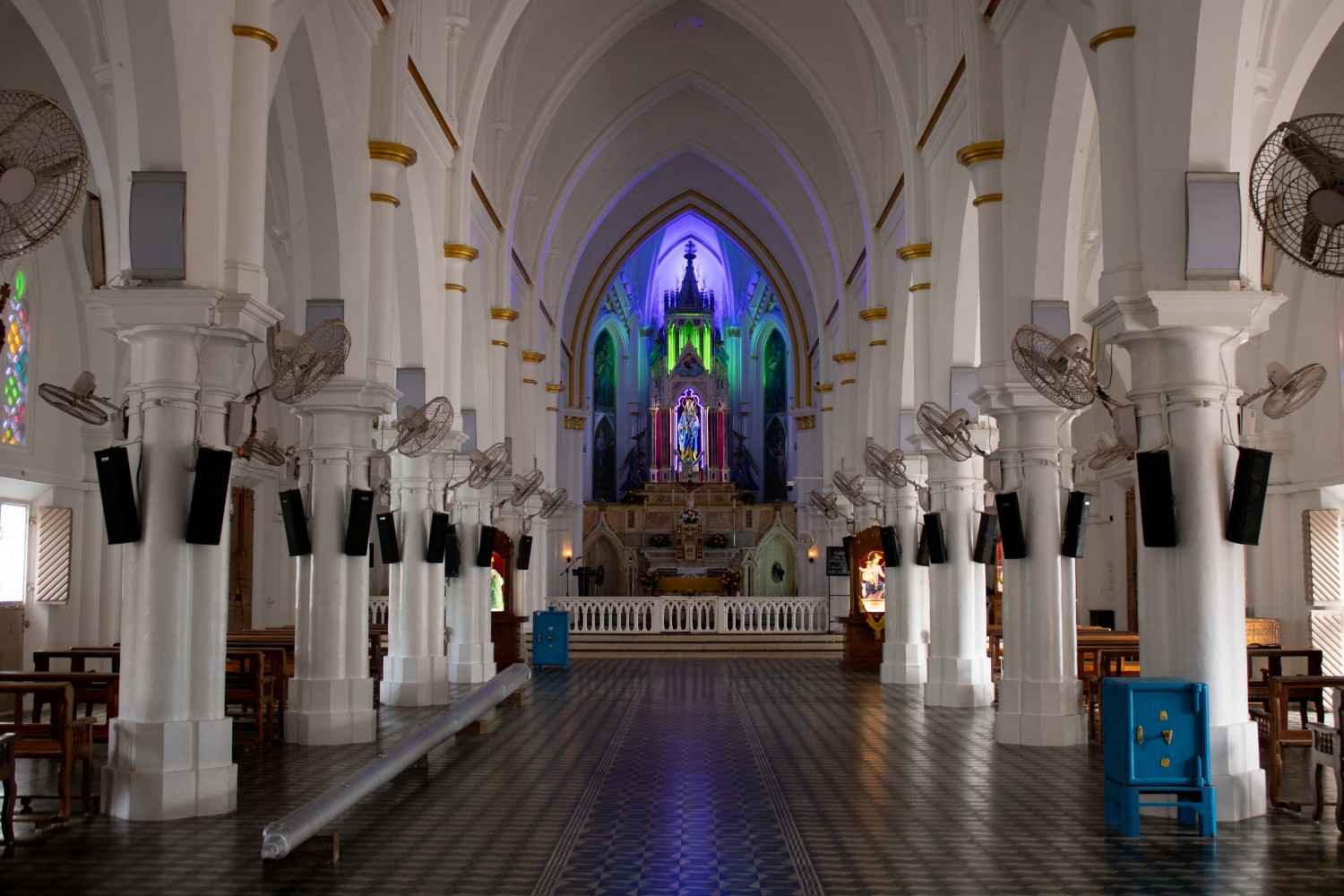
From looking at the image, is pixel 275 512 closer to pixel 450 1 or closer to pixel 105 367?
pixel 105 367

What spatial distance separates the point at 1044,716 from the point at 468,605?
32.4 ft

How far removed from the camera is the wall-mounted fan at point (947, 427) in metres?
15.1

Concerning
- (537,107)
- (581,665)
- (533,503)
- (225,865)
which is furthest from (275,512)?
(225,865)

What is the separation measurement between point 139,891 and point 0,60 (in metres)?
13.2

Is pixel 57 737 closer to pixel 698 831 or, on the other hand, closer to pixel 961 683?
pixel 698 831

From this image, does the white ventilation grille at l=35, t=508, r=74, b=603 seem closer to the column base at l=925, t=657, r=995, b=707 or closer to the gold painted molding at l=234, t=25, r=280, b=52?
the gold painted molding at l=234, t=25, r=280, b=52

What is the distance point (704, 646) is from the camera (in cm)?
2722

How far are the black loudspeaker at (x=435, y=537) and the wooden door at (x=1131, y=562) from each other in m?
13.4

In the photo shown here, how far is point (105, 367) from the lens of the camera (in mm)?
18844

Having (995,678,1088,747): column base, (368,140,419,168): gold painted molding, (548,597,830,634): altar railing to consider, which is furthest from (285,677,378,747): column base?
(548,597,830,634): altar railing

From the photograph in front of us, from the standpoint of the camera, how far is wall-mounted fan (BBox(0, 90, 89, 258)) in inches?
267

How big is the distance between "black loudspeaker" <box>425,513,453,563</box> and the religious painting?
27165 mm

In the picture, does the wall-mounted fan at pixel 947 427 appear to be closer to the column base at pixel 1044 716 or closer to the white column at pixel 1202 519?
the column base at pixel 1044 716

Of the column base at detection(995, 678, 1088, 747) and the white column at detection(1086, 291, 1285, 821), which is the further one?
the column base at detection(995, 678, 1088, 747)
